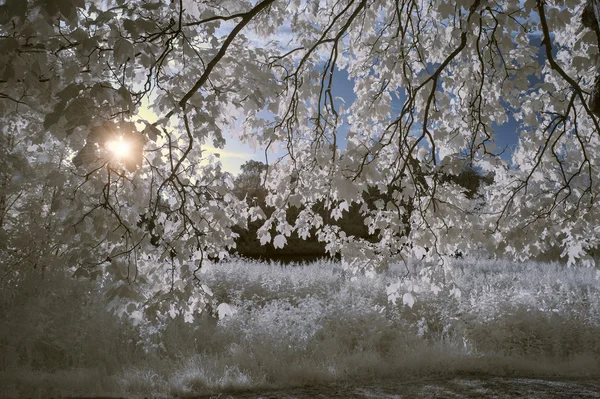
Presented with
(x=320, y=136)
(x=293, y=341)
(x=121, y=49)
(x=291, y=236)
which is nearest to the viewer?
(x=121, y=49)

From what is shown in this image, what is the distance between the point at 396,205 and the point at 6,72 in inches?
158

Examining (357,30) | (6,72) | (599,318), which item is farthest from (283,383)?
(599,318)

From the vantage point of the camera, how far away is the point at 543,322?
846 centimetres

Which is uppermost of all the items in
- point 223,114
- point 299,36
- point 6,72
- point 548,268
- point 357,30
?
point 357,30

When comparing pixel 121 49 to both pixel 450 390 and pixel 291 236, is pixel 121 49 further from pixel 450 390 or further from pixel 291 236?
pixel 291 236

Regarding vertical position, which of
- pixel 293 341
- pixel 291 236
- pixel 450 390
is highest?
pixel 291 236

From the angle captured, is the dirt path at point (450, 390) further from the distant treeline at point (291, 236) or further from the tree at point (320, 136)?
the distant treeline at point (291, 236)

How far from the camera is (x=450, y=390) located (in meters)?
5.61

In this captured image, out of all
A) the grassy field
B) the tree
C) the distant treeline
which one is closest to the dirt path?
the grassy field

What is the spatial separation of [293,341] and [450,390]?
2.71 m

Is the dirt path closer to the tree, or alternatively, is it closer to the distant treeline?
the tree

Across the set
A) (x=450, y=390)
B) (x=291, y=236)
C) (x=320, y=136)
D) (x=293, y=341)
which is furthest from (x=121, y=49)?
(x=291, y=236)

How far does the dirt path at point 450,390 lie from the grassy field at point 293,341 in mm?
305

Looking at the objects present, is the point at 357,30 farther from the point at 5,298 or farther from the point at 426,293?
the point at 5,298
